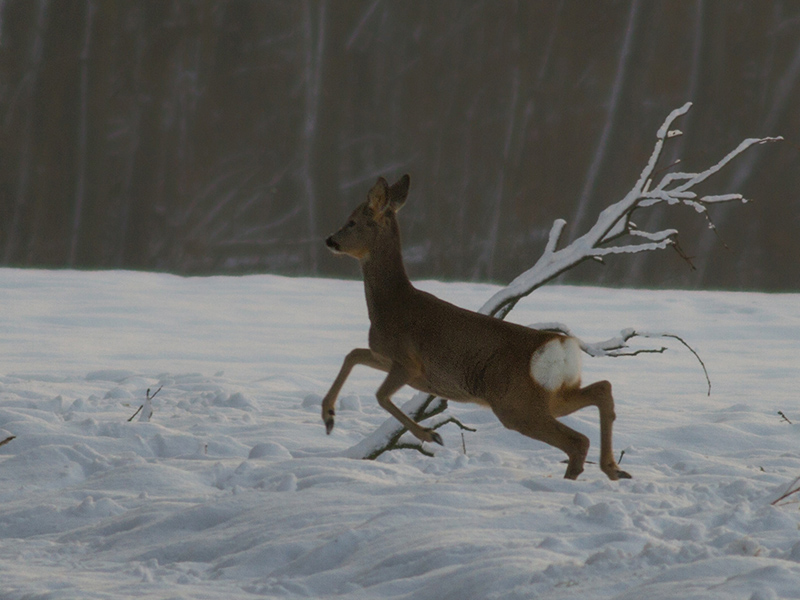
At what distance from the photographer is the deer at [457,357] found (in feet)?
9.83

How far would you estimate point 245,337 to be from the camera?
311 inches

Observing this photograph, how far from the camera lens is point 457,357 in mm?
3080

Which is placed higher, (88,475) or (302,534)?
(302,534)

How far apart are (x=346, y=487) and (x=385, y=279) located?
70 centimetres

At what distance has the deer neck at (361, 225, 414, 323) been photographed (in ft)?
10.6

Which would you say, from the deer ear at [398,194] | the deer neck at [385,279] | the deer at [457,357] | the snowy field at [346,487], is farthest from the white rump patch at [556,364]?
the deer ear at [398,194]

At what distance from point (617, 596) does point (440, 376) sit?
125 cm

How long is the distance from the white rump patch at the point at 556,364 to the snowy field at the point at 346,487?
0.31 m

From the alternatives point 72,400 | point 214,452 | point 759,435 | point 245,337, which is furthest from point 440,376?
point 245,337

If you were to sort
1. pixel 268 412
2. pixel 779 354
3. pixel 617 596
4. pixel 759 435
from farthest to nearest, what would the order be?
pixel 779 354 < pixel 268 412 < pixel 759 435 < pixel 617 596

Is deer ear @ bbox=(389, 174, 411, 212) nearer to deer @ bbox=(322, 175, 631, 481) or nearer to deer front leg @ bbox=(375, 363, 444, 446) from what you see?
deer @ bbox=(322, 175, 631, 481)

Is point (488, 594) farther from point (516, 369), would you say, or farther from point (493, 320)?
point (493, 320)

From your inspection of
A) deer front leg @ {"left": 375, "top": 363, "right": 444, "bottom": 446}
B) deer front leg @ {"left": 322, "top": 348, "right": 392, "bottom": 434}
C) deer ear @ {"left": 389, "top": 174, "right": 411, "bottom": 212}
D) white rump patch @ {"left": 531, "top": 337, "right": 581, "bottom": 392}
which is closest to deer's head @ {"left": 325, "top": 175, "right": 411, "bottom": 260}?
deer ear @ {"left": 389, "top": 174, "right": 411, "bottom": 212}

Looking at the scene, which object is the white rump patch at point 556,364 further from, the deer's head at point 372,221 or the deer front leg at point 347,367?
the deer's head at point 372,221
